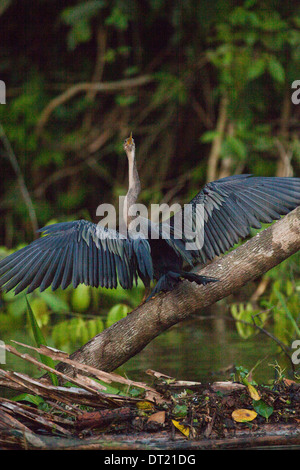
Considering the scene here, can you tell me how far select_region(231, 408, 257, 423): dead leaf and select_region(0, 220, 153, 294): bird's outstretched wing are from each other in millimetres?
739

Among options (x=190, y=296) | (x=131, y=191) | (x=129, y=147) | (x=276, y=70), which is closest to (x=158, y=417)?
(x=190, y=296)

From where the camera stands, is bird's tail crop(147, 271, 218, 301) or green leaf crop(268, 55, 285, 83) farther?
green leaf crop(268, 55, 285, 83)

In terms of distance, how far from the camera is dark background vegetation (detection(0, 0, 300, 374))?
779 cm

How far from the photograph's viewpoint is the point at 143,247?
3242 mm

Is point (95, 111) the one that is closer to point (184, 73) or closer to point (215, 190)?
point (184, 73)

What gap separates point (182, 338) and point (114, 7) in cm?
465

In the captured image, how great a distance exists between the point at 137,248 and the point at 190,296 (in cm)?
35

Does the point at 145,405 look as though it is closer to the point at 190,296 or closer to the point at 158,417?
the point at 158,417

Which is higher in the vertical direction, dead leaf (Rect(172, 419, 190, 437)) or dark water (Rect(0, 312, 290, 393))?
dark water (Rect(0, 312, 290, 393))

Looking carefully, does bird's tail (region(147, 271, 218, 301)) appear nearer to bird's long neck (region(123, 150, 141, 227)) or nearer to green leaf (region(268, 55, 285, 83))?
bird's long neck (region(123, 150, 141, 227))

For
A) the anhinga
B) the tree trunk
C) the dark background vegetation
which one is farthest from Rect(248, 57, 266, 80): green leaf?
the tree trunk

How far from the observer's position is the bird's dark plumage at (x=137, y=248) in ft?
10.4

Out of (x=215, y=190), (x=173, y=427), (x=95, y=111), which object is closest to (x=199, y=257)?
(x=215, y=190)

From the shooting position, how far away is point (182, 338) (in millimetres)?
5664
